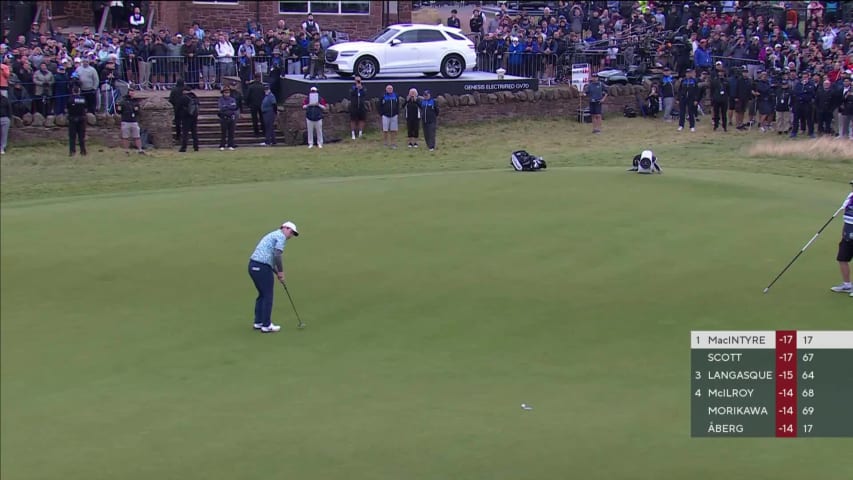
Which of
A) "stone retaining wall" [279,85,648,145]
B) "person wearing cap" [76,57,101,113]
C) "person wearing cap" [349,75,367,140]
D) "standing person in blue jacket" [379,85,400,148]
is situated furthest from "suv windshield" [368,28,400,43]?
"person wearing cap" [76,57,101,113]

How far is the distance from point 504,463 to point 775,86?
87.4 ft

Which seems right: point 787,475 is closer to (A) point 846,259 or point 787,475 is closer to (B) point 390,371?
(B) point 390,371

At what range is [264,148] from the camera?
3528cm

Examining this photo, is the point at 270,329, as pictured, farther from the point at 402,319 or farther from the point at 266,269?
the point at 402,319

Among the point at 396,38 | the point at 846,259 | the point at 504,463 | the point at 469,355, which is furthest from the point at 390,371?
the point at 396,38

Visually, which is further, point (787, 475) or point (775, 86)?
point (775, 86)

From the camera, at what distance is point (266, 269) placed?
1766cm

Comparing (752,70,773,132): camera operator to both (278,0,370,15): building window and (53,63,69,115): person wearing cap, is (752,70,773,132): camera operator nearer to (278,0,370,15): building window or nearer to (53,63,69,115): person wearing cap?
(278,0,370,15): building window

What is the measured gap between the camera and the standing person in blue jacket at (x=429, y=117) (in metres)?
34.5

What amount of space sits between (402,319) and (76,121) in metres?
16.9

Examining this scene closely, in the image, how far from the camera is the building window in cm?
4544

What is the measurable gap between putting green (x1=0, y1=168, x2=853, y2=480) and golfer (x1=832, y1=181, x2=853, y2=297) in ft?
0.95

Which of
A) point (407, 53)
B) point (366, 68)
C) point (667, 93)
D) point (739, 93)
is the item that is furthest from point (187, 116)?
point (739, 93)

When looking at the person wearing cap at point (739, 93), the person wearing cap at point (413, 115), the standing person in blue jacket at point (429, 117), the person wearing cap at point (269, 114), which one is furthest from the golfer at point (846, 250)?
the person wearing cap at point (269, 114)
